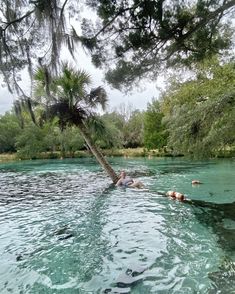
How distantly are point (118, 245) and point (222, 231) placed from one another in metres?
Result: 2.04

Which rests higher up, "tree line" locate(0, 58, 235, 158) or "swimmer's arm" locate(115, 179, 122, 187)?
"tree line" locate(0, 58, 235, 158)

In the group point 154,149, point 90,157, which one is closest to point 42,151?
point 90,157

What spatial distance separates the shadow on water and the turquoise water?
1 cm

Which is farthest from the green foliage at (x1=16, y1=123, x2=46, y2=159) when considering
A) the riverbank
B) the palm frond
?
the palm frond

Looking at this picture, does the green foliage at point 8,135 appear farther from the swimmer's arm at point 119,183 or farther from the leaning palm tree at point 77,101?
the swimmer's arm at point 119,183

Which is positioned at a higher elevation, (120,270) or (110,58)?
(110,58)

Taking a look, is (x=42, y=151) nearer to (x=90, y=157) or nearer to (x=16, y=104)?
(x=90, y=157)

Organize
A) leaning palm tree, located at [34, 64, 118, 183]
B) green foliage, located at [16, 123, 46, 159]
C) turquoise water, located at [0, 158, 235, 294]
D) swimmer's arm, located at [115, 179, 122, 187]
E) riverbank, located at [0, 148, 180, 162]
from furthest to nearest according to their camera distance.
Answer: riverbank, located at [0, 148, 180, 162] → green foliage, located at [16, 123, 46, 159] → swimmer's arm, located at [115, 179, 122, 187] → leaning palm tree, located at [34, 64, 118, 183] → turquoise water, located at [0, 158, 235, 294]

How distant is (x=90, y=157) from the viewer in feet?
115

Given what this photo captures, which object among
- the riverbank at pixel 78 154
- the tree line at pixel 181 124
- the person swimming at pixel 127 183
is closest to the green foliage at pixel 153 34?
A: the tree line at pixel 181 124

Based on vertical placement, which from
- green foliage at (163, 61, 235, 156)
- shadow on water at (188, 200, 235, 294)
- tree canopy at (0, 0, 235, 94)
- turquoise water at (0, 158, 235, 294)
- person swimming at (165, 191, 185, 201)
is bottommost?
turquoise water at (0, 158, 235, 294)

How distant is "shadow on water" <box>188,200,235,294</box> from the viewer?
11.3ft

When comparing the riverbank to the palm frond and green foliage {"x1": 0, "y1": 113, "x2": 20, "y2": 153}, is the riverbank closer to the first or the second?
green foliage {"x1": 0, "y1": 113, "x2": 20, "y2": 153}

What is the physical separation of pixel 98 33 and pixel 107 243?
3.62 meters
